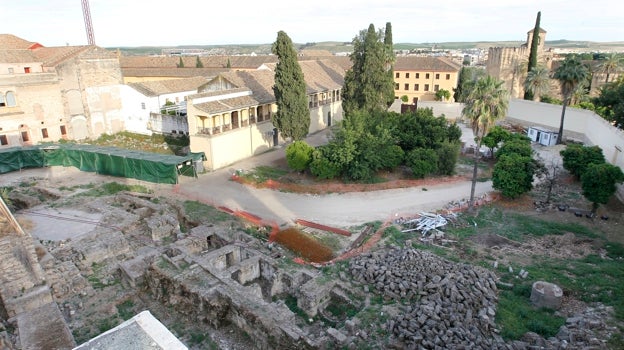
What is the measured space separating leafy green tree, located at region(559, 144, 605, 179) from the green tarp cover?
24963 mm

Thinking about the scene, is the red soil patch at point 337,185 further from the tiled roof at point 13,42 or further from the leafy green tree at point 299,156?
the tiled roof at point 13,42

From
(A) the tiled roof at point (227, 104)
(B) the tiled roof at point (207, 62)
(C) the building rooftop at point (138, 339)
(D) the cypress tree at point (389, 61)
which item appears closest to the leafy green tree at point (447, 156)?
(D) the cypress tree at point (389, 61)

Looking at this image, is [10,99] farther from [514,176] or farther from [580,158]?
[580,158]

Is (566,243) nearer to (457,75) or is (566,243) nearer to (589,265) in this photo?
(589,265)

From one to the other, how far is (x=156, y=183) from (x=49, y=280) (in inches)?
559

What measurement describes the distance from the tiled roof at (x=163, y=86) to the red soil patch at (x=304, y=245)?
26.0 m

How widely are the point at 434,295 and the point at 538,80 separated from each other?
3795cm

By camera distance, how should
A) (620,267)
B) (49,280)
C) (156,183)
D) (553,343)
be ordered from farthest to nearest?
(156,183) → (620,267) → (49,280) → (553,343)

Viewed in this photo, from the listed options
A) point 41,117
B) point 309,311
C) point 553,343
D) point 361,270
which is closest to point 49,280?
point 309,311

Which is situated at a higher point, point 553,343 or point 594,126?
point 594,126

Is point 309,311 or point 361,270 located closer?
point 309,311

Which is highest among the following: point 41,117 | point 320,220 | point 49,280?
point 41,117

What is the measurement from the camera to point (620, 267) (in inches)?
598

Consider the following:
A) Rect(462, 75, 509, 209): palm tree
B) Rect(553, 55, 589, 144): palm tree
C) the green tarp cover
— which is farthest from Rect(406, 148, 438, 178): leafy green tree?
the green tarp cover
